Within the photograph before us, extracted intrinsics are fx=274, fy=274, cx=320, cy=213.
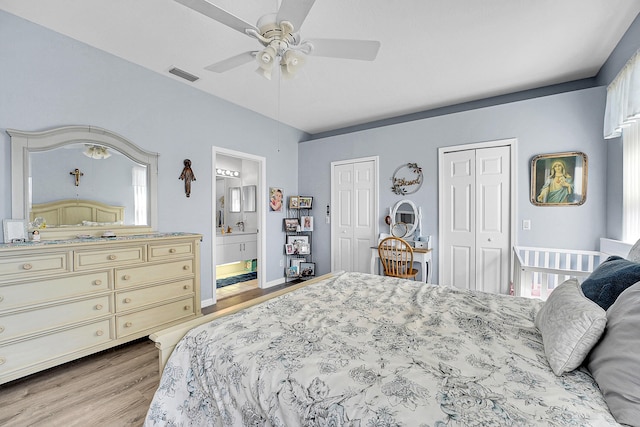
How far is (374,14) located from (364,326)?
7.14 ft

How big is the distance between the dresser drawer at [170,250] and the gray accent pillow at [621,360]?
294 cm

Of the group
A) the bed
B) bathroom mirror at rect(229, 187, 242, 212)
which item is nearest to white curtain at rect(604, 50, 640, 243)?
the bed

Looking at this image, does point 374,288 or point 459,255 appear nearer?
point 374,288

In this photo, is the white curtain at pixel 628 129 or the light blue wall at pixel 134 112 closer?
the white curtain at pixel 628 129

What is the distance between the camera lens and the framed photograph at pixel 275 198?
14.6 feet

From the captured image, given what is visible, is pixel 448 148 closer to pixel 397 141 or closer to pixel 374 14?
pixel 397 141

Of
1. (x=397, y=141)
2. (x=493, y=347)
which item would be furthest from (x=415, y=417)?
(x=397, y=141)

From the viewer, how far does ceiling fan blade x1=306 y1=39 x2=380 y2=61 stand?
1.66 metres

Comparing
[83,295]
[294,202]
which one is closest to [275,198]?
[294,202]

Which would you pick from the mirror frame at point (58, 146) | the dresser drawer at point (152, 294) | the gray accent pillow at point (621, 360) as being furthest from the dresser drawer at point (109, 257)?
the gray accent pillow at point (621, 360)

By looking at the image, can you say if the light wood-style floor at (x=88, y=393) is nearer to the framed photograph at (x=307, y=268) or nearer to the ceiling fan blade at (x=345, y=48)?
the ceiling fan blade at (x=345, y=48)

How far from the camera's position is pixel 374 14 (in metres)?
2.06

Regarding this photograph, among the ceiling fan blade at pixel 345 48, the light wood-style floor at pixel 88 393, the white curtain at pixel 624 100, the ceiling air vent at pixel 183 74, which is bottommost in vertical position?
the light wood-style floor at pixel 88 393

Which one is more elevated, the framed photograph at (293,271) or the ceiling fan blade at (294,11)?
the ceiling fan blade at (294,11)
